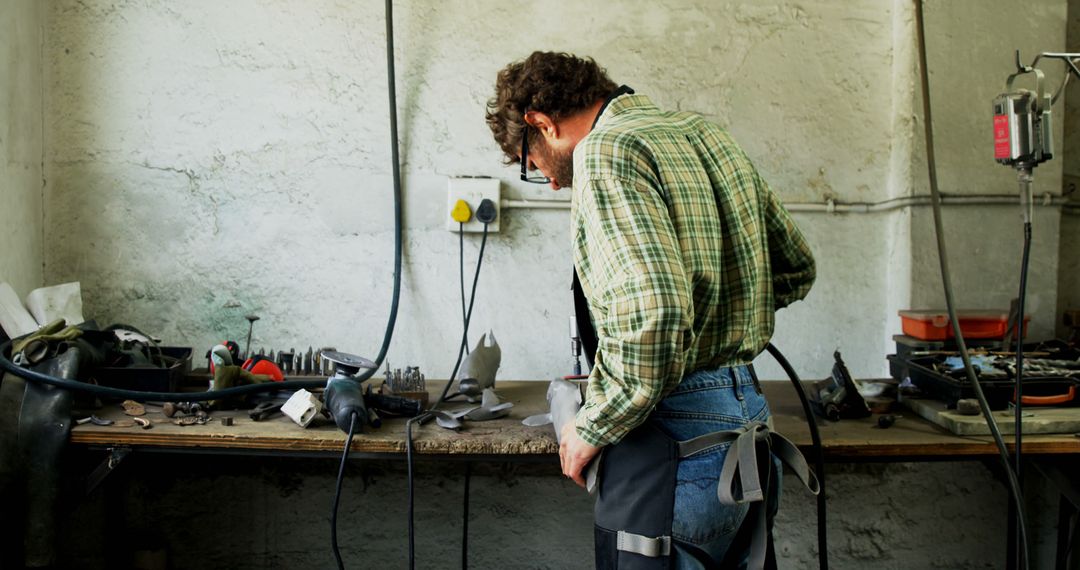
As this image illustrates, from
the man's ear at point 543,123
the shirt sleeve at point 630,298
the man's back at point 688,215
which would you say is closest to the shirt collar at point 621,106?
the man's back at point 688,215

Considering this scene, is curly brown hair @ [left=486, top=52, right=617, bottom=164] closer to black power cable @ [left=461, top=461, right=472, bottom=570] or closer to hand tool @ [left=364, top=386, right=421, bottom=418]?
hand tool @ [left=364, top=386, right=421, bottom=418]

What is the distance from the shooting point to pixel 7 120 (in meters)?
2.16

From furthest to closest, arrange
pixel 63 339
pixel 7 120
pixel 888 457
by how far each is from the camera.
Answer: pixel 7 120 → pixel 63 339 → pixel 888 457

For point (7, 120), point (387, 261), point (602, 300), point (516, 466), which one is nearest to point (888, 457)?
point (602, 300)

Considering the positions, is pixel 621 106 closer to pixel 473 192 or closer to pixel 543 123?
pixel 543 123

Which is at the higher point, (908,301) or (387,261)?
(387,261)

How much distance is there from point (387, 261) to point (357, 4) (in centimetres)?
75

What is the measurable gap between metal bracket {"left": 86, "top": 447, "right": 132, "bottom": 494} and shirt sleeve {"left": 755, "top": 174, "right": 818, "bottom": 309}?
1.38 m

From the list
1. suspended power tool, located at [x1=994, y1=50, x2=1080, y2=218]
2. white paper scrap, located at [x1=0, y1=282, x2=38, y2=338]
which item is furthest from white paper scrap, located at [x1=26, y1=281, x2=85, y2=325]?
suspended power tool, located at [x1=994, y1=50, x2=1080, y2=218]

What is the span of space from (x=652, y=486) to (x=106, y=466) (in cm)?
118

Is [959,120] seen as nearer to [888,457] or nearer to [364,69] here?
[888,457]

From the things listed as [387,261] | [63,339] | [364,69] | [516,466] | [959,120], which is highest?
[364,69]

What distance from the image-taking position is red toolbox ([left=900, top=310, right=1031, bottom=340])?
2.11 m

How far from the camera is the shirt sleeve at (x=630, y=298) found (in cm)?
117
